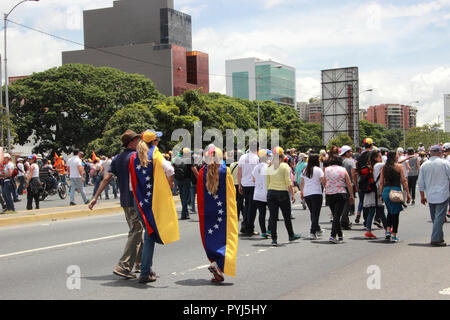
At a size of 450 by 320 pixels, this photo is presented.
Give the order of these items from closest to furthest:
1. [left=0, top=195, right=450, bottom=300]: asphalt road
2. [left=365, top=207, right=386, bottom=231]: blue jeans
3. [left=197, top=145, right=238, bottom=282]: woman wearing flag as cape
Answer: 1. [left=0, top=195, right=450, bottom=300]: asphalt road
2. [left=197, top=145, right=238, bottom=282]: woman wearing flag as cape
3. [left=365, top=207, right=386, bottom=231]: blue jeans

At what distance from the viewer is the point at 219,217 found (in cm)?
695

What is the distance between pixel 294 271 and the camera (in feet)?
24.7

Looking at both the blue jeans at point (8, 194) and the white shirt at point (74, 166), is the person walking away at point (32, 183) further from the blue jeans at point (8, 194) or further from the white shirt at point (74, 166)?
the white shirt at point (74, 166)

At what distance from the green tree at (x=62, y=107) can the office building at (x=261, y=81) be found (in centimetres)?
7902

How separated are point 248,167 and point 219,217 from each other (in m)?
4.52

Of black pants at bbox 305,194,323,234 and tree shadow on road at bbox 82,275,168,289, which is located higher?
black pants at bbox 305,194,323,234

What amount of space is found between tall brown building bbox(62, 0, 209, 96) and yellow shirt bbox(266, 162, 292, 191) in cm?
8116

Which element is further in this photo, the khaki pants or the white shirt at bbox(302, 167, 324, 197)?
the white shirt at bbox(302, 167, 324, 197)

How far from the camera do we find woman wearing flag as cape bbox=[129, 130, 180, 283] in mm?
6668

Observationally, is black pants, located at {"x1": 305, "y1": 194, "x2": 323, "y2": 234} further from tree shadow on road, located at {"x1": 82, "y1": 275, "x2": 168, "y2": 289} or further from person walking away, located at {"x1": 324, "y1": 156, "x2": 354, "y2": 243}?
tree shadow on road, located at {"x1": 82, "y1": 275, "x2": 168, "y2": 289}

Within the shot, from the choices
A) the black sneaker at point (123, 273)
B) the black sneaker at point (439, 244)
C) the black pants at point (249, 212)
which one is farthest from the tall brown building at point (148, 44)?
the black sneaker at point (123, 273)

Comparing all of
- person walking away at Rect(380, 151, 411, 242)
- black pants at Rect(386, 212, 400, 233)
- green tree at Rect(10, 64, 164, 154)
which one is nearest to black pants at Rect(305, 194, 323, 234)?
person walking away at Rect(380, 151, 411, 242)

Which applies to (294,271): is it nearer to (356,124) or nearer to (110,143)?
(110,143)
